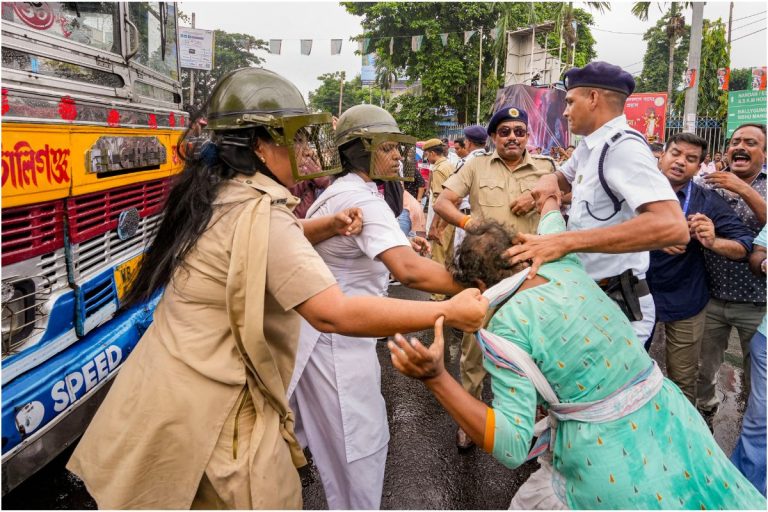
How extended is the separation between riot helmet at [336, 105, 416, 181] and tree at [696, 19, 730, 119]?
24872 millimetres

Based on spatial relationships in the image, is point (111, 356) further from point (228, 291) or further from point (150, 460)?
point (228, 291)

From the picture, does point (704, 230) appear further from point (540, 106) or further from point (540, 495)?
point (540, 106)

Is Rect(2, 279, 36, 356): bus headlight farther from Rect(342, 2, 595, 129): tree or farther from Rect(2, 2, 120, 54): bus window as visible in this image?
Rect(342, 2, 595, 129): tree

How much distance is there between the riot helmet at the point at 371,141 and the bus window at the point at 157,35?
184cm

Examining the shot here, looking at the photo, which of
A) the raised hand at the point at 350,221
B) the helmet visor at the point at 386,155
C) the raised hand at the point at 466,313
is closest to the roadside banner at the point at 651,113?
the helmet visor at the point at 386,155

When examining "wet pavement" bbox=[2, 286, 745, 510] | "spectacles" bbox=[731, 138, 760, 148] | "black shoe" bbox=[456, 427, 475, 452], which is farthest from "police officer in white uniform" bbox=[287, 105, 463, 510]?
"spectacles" bbox=[731, 138, 760, 148]

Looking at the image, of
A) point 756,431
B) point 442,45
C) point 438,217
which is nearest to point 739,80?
point 442,45

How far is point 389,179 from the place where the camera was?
2520mm

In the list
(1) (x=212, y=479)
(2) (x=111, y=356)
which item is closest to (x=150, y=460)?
(1) (x=212, y=479)

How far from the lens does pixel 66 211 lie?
2.32 meters

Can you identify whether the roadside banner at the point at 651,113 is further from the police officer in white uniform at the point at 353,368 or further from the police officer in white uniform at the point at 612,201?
the police officer in white uniform at the point at 353,368

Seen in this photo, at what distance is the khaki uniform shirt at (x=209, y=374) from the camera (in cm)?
138

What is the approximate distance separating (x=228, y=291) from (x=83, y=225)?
60.4 inches

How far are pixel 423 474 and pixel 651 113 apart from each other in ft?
42.5
